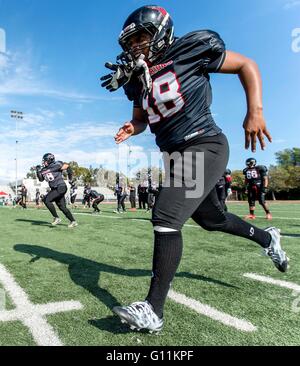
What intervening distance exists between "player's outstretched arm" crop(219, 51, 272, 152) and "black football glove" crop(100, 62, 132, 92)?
2.29ft

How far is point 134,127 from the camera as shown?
2.86 m

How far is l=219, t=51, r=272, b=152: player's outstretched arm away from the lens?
2273 millimetres

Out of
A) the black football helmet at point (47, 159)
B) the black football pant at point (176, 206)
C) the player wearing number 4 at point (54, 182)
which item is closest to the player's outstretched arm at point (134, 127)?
the black football pant at point (176, 206)

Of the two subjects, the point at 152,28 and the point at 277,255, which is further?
the point at 277,255

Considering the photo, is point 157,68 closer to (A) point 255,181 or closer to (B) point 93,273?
(B) point 93,273

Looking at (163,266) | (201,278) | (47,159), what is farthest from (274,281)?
(47,159)

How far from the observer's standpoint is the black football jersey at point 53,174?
8.98 meters

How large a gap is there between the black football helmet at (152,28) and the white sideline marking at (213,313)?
71.9 inches

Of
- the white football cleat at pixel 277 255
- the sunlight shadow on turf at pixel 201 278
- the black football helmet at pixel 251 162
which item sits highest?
the black football helmet at pixel 251 162

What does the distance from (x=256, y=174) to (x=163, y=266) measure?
31.6 feet

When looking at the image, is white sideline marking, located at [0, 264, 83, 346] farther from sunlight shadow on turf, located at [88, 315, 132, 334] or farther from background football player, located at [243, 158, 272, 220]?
Result: background football player, located at [243, 158, 272, 220]

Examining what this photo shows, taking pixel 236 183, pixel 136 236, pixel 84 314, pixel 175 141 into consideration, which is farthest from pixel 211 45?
pixel 236 183

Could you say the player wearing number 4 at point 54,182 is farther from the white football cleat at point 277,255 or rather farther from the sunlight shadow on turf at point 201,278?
the white football cleat at point 277,255
